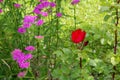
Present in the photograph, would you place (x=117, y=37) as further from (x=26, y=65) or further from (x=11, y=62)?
(x=11, y=62)

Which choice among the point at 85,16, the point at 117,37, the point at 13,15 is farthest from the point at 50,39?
the point at 85,16

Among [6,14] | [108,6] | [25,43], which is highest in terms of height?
[108,6]

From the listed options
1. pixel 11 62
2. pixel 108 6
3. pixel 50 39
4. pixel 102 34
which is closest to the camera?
pixel 108 6

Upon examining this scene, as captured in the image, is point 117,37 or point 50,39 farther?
point 50,39

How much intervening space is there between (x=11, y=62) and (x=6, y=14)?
44cm

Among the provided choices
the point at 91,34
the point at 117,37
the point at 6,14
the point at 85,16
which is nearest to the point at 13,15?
the point at 6,14

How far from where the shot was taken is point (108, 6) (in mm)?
2031

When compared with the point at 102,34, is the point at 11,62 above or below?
below

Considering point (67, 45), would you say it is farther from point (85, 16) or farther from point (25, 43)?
point (85, 16)

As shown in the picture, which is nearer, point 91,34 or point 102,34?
point 102,34

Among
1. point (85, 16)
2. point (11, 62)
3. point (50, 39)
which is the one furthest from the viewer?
point (85, 16)

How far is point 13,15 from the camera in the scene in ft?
9.38

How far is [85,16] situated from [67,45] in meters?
2.50

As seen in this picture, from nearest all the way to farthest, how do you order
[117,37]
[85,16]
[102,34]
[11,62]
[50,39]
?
[102,34], [117,37], [11,62], [50,39], [85,16]
